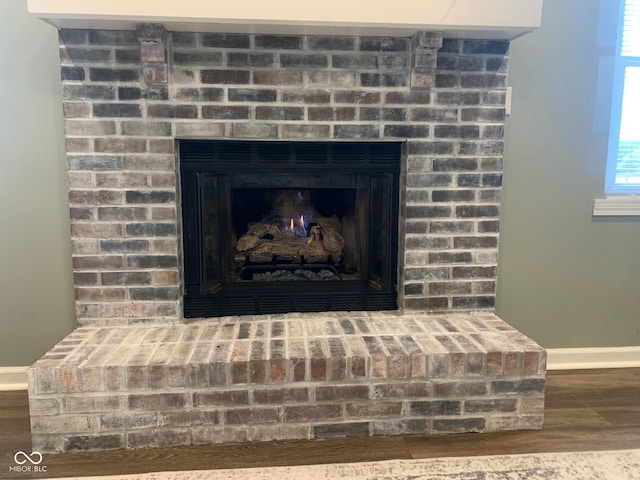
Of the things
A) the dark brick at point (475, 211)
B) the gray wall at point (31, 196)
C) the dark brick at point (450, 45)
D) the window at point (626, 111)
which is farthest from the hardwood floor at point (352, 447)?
the dark brick at point (450, 45)

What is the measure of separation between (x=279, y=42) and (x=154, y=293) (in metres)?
1.13

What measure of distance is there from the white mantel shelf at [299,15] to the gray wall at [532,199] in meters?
0.38

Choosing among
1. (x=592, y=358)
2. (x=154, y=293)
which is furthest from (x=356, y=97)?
(x=592, y=358)

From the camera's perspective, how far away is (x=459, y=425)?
1.78 m

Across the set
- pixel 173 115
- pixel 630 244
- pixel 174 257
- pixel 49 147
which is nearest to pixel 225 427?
pixel 174 257

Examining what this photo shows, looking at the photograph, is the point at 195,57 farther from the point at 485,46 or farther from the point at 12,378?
the point at 12,378

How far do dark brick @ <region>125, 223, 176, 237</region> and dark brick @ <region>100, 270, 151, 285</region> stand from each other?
16 cm

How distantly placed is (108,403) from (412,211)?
4.48 feet

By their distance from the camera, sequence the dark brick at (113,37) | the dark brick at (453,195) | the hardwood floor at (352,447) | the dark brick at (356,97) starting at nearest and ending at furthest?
1. the hardwood floor at (352,447)
2. the dark brick at (113,37)
3. the dark brick at (356,97)
4. the dark brick at (453,195)

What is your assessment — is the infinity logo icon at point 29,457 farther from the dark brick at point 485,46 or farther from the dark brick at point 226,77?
the dark brick at point 485,46

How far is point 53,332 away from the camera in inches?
84.7

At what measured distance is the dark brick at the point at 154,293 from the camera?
200 cm

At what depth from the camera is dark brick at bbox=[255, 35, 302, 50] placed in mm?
1899

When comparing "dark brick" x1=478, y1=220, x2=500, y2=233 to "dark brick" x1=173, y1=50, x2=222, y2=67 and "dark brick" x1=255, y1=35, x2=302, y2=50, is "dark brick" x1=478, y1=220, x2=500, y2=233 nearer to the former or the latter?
"dark brick" x1=255, y1=35, x2=302, y2=50
